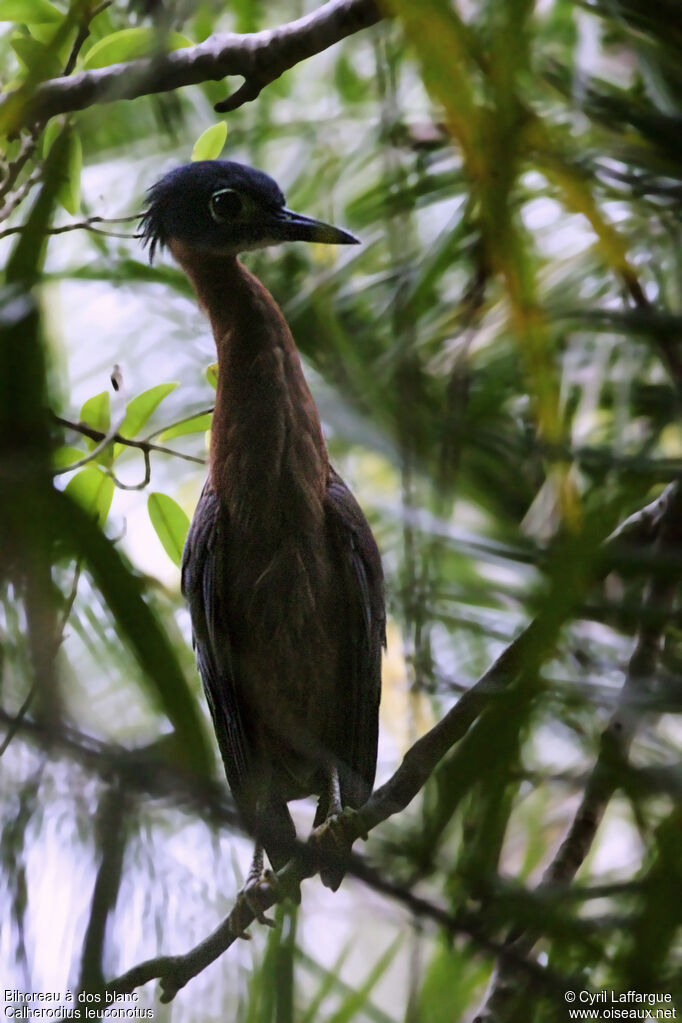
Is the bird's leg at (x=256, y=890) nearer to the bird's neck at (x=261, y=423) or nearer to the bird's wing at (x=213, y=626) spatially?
the bird's wing at (x=213, y=626)

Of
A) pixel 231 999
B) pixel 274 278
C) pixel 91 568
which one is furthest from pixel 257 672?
pixel 91 568

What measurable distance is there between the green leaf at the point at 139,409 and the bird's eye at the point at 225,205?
19.2 inches

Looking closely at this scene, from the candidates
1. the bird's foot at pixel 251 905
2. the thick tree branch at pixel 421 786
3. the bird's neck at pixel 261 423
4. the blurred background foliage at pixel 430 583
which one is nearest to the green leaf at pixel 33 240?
the blurred background foliage at pixel 430 583

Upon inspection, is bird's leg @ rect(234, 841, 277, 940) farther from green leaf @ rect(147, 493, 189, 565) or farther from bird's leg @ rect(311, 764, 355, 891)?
green leaf @ rect(147, 493, 189, 565)

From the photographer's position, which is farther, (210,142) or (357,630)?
(357,630)

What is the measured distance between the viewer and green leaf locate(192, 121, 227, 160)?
1.40 metres

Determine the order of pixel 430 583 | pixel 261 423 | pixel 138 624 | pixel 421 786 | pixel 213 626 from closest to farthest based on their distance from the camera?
pixel 138 624 < pixel 430 583 < pixel 421 786 < pixel 261 423 < pixel 213 626

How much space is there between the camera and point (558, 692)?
0.46 meters

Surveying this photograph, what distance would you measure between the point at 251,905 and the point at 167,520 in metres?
0.54

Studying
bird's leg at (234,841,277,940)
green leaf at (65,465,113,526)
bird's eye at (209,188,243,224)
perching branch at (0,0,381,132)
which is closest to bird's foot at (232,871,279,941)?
bird's leg at (234,841,277,940)

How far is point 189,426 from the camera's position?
1467 millimetres

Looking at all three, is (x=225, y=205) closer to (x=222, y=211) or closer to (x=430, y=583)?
(x=222, y=211)
